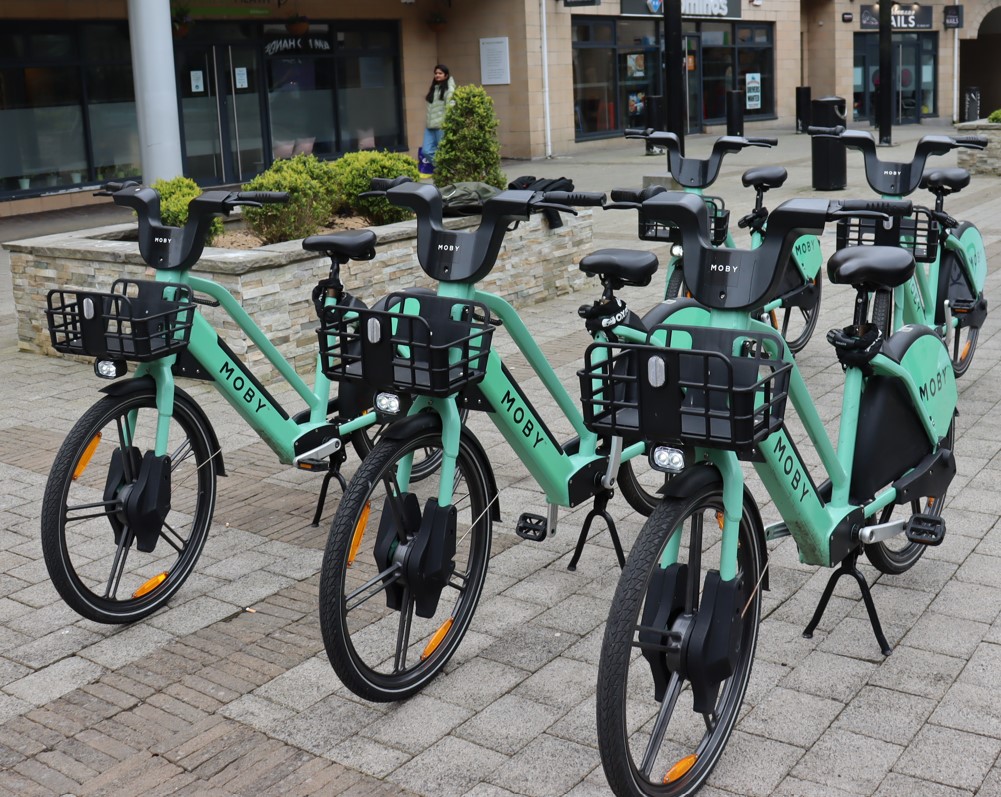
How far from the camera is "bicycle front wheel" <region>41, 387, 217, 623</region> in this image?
4039 millimetres

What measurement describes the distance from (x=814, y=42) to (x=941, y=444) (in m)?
28.7

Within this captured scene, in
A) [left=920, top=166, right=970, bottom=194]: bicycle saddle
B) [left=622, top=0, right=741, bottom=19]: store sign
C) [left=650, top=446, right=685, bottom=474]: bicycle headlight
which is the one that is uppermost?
[left=622, top=0, right=741, bottom=19]: store sign

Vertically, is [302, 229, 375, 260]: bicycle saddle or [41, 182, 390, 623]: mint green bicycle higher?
[302, 229, 375, 260]: bicycle saddle

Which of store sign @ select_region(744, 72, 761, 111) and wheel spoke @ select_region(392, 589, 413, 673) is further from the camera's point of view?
store sign @ select_region(744, 72, 761, 111)

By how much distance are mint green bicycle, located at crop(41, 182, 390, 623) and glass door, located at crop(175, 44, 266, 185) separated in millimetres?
14896

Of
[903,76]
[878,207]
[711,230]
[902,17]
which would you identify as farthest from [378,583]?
[902,17]

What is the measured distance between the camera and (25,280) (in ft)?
27.6

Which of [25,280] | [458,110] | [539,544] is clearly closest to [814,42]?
[458,110]

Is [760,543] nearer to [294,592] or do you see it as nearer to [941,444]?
[941,444]

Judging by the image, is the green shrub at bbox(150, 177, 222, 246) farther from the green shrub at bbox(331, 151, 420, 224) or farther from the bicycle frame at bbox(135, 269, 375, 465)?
the bicycle frame at bbox(135, 269, 375, 465)

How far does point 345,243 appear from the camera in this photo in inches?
192

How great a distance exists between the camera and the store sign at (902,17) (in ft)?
101

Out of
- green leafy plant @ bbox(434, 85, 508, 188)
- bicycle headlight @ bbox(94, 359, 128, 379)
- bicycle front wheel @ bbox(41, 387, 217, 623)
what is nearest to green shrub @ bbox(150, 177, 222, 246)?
green leafy plant @ bbox(434, 85, 508, 188)

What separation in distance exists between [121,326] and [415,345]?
3.75ft
